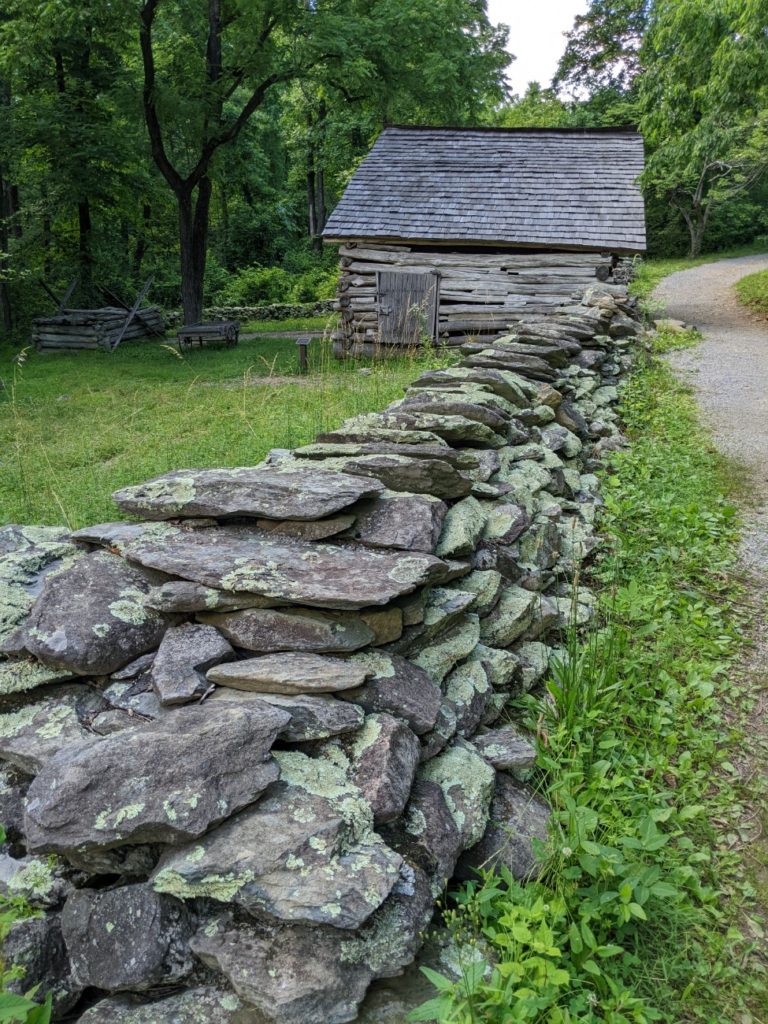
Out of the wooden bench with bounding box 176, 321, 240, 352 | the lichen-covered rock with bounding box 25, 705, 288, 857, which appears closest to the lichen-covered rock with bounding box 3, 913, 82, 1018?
the lichen-covered rock with bounding box 25, 705, 288, 857

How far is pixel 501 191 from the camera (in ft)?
51.3

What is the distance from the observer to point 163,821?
76.0 inches

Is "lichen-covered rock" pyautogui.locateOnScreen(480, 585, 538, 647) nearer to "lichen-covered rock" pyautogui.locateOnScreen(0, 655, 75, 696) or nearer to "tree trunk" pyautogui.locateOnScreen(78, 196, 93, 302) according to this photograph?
"lichen-covered rock" pyautogui.locateOnScreen(0, 655, 75, 696)

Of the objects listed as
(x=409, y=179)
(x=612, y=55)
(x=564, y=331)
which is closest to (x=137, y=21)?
(x=409, y=179)

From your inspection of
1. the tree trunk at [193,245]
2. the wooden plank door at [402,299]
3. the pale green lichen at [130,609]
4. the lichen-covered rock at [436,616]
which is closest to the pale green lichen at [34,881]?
the pale green lichen at [130,609]

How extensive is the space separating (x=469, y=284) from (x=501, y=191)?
251cm

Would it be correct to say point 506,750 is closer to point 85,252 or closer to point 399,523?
point 399,523

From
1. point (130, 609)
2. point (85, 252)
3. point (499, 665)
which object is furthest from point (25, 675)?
point (85, 252)

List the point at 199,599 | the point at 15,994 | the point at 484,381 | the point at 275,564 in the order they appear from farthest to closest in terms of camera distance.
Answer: the point at 484,381
the point at 275,564
the point at 199,599
the point at 15,994

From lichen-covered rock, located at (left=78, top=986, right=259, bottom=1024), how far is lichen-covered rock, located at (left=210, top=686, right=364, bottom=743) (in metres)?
0.71

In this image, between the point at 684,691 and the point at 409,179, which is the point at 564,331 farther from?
the point at 409,179

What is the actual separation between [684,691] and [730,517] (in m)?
2.53

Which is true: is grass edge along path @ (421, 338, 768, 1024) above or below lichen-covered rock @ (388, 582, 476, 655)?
below

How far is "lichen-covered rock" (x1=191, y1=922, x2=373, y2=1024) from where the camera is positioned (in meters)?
1.80
